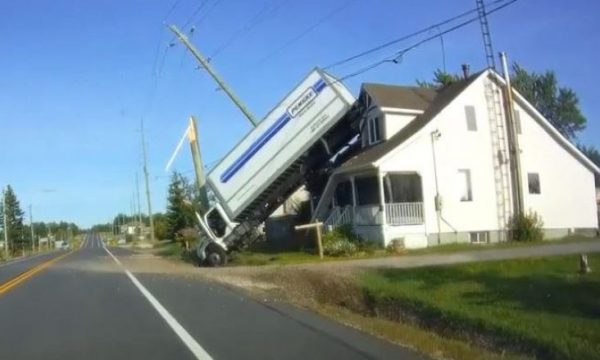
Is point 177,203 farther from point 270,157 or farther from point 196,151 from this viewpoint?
point 270,157

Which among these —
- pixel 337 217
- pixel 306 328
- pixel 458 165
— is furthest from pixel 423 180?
pixel 306 328

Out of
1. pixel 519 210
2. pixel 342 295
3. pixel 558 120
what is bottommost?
pixel 342 295

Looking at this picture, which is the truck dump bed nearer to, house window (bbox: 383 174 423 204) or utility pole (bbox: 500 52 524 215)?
house window (bbox: 383 174 423 204)

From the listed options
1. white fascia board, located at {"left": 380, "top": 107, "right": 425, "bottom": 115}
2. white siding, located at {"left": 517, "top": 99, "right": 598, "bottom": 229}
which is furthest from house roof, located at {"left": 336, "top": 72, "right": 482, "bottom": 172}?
white siding, located at {"left": 517, "top": 99, "right": 598, "bottom": 229}

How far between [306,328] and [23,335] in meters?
4.65

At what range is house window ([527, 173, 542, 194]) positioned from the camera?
33.1 metres

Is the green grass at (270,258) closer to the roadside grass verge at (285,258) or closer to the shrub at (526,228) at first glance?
the roadside grass verge at (285,258)

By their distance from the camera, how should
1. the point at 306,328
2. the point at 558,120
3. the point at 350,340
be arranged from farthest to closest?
the point at 558,120
the point at 306,328
the point at 350,340

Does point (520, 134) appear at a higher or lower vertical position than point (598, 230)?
higher

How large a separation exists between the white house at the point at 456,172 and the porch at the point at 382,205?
1.8 inches

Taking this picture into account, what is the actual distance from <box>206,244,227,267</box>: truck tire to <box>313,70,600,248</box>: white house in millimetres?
5331

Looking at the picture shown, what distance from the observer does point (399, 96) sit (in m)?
35.1

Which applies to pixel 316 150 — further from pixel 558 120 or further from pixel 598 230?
pixel 558 120

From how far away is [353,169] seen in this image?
31500 mm
